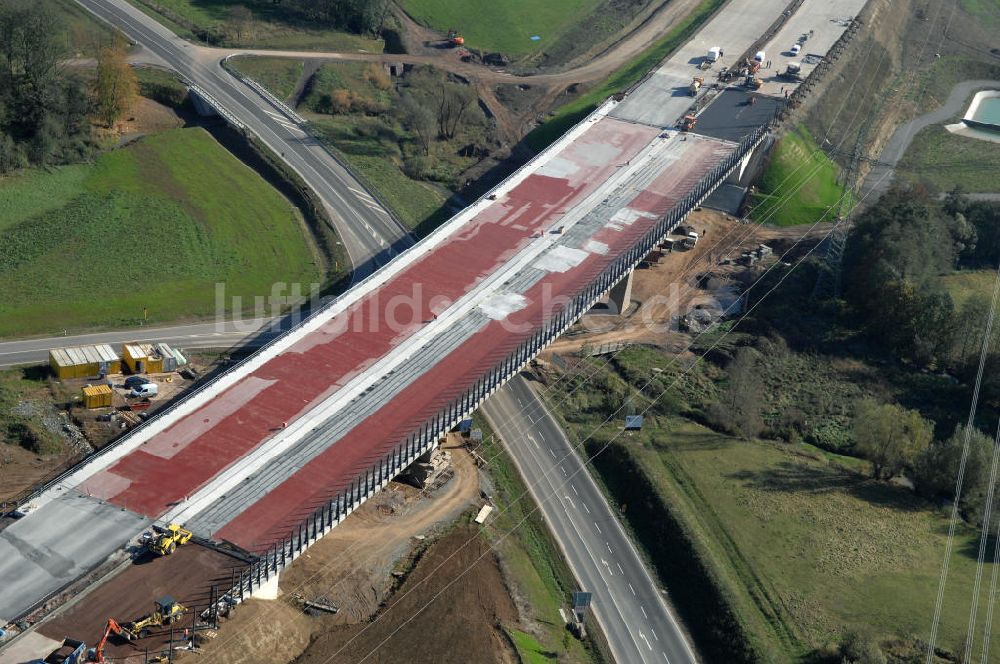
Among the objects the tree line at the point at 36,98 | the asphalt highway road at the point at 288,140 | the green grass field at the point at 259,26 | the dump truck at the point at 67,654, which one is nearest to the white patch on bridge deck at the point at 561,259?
the asphalt highway road at the point at 288,140

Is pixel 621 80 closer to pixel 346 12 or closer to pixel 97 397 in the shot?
pixel 346 12


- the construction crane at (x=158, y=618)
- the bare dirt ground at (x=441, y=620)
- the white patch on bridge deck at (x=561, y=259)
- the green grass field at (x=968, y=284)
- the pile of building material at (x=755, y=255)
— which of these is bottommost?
the bare dirt ground at (x=441, y=620)

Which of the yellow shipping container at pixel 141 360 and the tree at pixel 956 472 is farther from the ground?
the yellow shipping container at pixel 141 360

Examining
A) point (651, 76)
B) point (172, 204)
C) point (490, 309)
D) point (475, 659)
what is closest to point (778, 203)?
point (651, 76)

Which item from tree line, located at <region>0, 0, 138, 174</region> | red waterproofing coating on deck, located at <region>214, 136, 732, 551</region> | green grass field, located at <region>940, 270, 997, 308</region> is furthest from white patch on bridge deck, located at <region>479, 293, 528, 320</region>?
tree line, located at <region>0, 0, 138, 174</region>

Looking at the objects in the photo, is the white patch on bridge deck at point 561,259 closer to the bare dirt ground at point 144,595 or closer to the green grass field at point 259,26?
the bare dirt ground at point 144,595

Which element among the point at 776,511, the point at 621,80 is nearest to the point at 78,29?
the point at 621,80
